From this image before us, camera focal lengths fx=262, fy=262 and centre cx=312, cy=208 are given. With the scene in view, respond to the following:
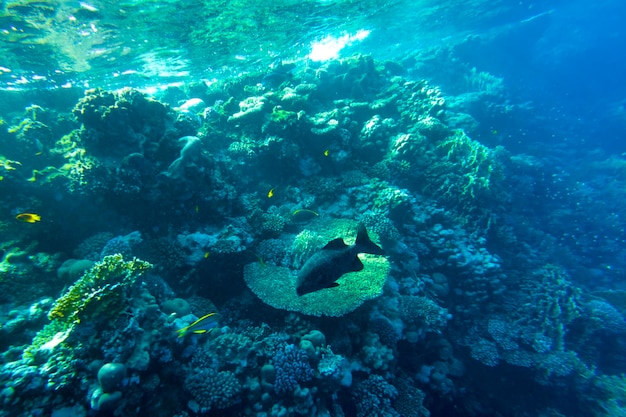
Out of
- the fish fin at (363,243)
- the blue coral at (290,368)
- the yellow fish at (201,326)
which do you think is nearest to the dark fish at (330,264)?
the fish fin at (363,243)

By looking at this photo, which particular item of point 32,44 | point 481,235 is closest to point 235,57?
point 32,44

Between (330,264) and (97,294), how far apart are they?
3.36 meters

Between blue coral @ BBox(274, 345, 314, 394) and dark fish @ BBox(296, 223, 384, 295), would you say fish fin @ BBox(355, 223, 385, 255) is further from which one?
blue coral @ BBox(274, 345, 314, 394)

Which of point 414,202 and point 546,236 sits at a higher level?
point 546,236

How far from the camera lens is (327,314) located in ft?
17.1

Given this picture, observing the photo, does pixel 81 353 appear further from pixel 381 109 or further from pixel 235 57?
pixel 235 57

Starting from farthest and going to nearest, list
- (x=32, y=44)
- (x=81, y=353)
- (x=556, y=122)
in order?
1. (x=556, y=122)
2. (x=32, y=44)
3. (x=81, y=353)

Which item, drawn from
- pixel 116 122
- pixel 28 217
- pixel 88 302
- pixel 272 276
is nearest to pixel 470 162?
pixel 272 276

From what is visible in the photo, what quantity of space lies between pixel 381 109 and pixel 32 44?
16840 millimetres

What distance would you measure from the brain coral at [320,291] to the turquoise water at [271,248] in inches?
1.7

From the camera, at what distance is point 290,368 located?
14.6 ft

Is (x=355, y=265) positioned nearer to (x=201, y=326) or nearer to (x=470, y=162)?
(x=201, y=326)

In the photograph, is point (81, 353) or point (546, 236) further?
point (546, 236)

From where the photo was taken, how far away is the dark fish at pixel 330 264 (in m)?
4.00
